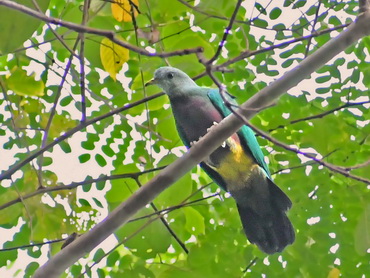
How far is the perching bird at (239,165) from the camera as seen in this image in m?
3.05

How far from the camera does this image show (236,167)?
3279mm

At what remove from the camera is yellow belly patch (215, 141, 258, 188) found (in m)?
3.26

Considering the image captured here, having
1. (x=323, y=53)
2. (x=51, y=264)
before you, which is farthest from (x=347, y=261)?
(x=51, y=264)

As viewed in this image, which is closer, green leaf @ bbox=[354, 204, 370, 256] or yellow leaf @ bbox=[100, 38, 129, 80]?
green leaf @ bbox=[354, 204, 370, 256]

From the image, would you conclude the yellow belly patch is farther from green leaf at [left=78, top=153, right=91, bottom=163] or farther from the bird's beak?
green leaf at [left=78, top=153, right=91, bottom=163]

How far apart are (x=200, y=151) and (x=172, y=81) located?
4.29 ft

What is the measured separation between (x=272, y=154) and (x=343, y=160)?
16.2 inches

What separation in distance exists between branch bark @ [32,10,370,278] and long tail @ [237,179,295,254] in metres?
1.09

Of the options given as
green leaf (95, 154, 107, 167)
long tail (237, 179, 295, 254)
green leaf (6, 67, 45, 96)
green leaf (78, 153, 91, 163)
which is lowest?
long tail (237, 179, 295, 254)

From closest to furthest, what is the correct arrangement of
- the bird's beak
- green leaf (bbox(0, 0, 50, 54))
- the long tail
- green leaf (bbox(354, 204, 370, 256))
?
green leaf (bbox(0, 0, 50, 54)) < green leaf (bbox(354, 204, 370, 256)) < the long tail < the bird's beak

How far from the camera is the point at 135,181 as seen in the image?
2.82m

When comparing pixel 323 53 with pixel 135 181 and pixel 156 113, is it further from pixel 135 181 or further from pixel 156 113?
pixel 156 113

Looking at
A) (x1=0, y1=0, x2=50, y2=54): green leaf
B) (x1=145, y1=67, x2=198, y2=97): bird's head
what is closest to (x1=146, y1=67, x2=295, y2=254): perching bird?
(x1=145, y1=67, x2=198, y2=97): bird's head

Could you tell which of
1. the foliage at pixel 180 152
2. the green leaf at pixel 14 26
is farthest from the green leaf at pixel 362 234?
the green leaf at pixel 14 26
